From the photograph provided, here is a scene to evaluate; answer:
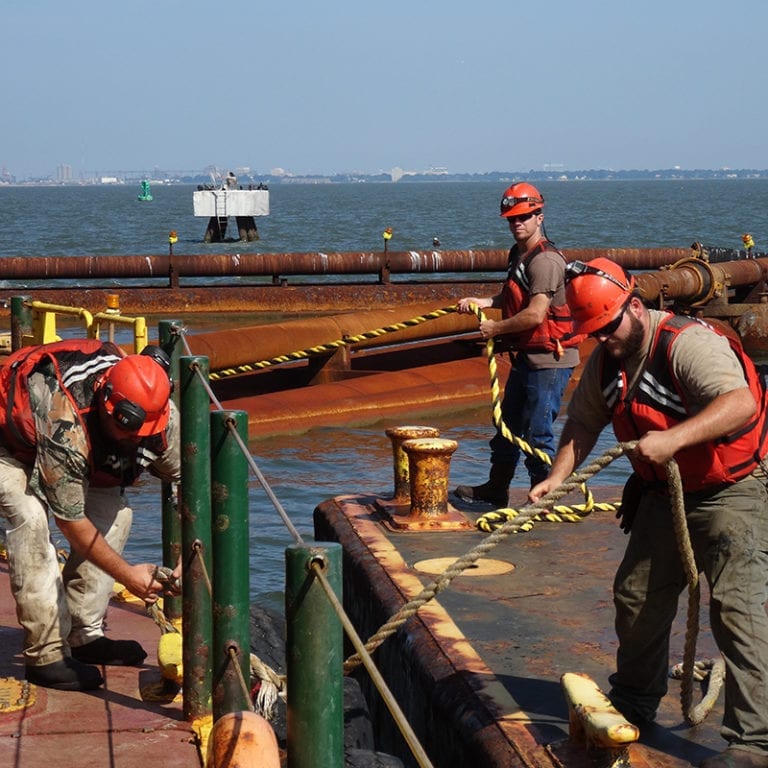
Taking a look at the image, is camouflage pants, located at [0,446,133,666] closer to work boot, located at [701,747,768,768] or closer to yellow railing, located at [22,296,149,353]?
yellow railing, located at [22,296,149,353]

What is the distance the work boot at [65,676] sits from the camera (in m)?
5.41

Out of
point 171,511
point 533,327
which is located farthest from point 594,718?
point 533,327

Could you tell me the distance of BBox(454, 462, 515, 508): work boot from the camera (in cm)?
830

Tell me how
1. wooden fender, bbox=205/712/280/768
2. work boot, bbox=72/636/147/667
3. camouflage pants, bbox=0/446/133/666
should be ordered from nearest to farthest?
wooden fender, bbox=205/712/280/768
camouflage pants, bbox=0/446/133/666
work boot, bbox=72/636/147/667

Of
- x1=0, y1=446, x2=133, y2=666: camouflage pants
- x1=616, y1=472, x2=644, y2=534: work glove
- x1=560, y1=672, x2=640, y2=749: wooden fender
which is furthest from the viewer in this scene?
x1=0, y1=446, x2=133, y2=666: camouflage pants

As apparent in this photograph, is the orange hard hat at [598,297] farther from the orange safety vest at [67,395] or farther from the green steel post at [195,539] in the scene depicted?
the orange safety vest at [67,395]

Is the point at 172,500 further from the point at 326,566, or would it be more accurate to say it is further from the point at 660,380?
the point at 326,566

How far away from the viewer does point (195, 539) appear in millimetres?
5164

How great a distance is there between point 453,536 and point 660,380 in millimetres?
3584

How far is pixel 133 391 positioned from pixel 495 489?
393 cm

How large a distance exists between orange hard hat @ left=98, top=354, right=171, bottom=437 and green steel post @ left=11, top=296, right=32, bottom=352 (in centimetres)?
428

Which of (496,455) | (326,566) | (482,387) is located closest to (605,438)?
(482,387)

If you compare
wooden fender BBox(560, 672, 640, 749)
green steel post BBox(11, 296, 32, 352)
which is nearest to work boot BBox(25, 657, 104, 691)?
wooden fender BBox(560, 672, 640, 749)

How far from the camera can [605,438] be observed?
1510cm
